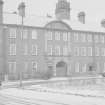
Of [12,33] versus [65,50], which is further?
[65,50]

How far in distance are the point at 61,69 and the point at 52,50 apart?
4397 mm

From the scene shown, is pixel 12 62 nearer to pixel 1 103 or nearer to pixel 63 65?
pixel 63 65

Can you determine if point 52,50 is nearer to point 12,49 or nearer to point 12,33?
point 12,49

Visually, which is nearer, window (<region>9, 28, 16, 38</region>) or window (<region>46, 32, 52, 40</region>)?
window (<region>9, 28, 16, 38</region>)

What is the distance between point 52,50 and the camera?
43.3 metres

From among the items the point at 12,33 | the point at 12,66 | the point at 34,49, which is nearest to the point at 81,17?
the point at 34,49

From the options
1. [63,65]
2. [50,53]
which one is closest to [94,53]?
[63,65]

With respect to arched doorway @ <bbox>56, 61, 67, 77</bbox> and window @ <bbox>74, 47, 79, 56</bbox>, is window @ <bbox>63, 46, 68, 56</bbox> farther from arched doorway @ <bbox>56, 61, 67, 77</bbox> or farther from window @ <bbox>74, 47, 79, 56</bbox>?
window @ <bbox>74, 47, 79, 56</bbox>

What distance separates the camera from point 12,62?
127 ft

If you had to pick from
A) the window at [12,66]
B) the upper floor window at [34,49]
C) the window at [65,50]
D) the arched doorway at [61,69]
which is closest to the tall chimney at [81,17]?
the window at [65,50]

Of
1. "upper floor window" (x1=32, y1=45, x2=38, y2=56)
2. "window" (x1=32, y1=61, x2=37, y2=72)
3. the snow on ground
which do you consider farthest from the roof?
the snow on ground

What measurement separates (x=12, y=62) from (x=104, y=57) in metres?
22.3

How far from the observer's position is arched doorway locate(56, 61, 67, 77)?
44303 millimetres

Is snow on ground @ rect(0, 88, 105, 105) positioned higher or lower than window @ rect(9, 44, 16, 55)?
lower
